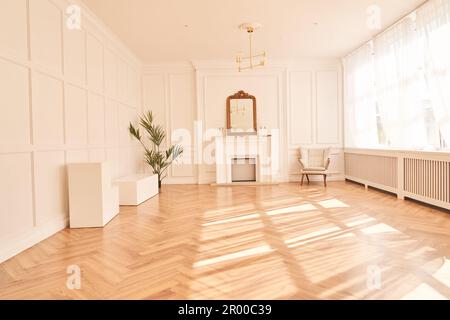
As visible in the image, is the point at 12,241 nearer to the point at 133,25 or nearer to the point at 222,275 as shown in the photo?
the point at 222,275

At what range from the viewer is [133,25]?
17.6 ft

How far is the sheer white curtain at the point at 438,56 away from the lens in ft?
14.0

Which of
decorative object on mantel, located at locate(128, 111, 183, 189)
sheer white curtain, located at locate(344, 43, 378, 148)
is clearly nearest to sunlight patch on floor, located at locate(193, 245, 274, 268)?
decorative object on mantel, located at locate(128, 111, 183, 189)

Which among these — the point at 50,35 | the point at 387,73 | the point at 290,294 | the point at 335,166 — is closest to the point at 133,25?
the point at 50,35

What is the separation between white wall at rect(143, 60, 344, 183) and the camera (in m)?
7.95

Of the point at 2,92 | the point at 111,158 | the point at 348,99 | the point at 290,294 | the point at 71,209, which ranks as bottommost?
the point at 290,294

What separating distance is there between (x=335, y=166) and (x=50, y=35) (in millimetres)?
6606

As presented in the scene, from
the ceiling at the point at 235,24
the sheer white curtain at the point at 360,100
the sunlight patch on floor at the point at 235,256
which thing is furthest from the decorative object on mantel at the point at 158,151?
the sunlight patch on floor at the point at 235,256

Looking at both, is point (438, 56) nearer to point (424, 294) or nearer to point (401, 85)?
point (401, 85)

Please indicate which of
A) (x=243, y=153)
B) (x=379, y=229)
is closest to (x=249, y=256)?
(x=379, y=229)

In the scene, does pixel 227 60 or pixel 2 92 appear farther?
pixel 227 60

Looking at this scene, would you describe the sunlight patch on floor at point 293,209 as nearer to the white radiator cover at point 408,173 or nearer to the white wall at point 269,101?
the white radiator cover at point 408,173

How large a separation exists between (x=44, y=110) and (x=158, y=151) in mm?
3957

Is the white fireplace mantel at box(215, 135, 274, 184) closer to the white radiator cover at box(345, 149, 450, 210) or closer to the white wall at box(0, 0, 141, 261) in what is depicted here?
the white radiator cover at box(345, 149, 450, 210)
